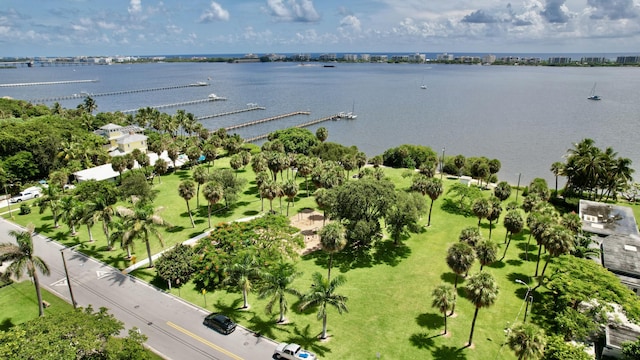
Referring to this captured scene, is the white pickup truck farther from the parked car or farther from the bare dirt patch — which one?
the parked car

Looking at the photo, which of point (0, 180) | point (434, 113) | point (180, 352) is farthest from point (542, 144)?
point (0, 180)

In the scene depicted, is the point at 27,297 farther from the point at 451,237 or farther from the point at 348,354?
the point at 451,237

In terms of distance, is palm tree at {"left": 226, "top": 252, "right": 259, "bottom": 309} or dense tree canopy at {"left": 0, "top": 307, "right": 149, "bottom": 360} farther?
palm tree at {"left": 226, "top": 252, "right": 259, "bottom": 309}

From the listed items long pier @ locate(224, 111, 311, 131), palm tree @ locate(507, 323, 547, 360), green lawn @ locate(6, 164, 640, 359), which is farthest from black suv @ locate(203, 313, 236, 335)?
long pier @ locate(224, 111, 311, 131)

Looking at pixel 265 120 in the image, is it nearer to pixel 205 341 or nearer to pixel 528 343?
pixel 205 341

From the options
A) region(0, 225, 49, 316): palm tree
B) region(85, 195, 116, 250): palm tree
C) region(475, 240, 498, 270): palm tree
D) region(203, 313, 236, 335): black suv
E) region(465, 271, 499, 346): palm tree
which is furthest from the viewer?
region(85, 195, 116, 250): palm tree

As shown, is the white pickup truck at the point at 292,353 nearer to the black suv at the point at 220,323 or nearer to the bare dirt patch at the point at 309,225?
the black suv at the point at 220,323

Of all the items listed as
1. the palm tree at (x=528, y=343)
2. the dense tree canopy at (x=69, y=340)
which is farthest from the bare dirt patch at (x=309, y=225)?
the palm tree at (x=528, y=343)
